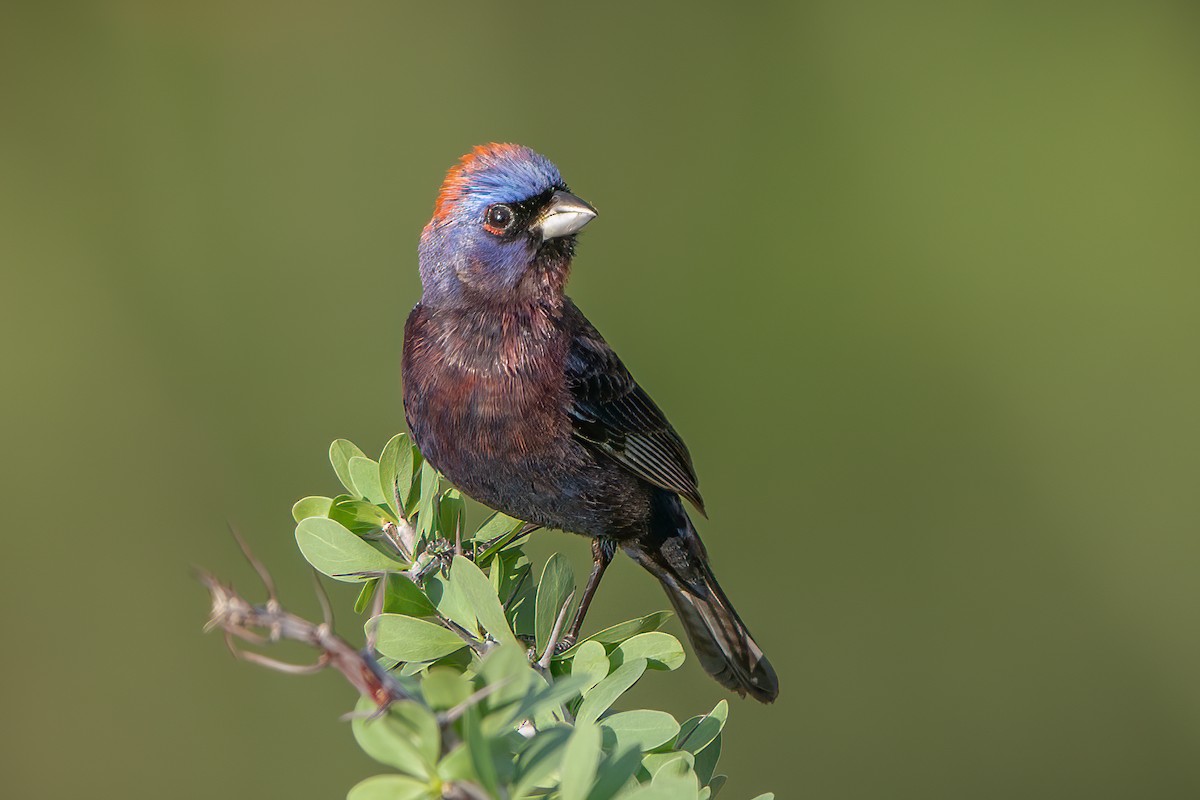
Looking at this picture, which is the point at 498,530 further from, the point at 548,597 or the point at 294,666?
the point at 294,666

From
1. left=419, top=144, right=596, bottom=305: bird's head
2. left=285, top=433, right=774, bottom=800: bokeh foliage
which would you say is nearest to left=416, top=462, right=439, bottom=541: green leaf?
left=285, top=433, right=774, bottom=800: bokeh foliage

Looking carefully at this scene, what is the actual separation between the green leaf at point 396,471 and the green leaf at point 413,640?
466 millimetres

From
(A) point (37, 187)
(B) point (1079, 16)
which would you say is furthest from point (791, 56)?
(A) point (37, 187)

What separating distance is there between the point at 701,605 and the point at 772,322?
2.26m

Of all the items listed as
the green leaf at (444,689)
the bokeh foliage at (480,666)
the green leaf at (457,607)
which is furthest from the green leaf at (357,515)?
the green leaf at (444,689)

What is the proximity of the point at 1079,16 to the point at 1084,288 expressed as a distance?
54.5 inches

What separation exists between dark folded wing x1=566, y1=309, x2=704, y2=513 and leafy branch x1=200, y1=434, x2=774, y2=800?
0.35 metres

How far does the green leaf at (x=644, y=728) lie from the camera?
1.56 meters

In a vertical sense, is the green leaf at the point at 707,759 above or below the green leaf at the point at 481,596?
below

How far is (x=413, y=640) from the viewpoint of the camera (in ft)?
6.25

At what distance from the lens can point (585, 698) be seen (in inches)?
66.1

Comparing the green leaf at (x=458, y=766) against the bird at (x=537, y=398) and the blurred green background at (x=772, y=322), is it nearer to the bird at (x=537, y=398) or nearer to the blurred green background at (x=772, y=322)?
the bird at (x=537, y=398)

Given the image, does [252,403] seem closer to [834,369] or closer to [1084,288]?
[834,369]

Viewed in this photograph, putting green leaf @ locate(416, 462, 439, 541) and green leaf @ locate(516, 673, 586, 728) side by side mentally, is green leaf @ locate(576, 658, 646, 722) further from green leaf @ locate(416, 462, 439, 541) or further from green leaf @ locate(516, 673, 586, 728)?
green leaf @ locate(416, 462, 439, 541)
